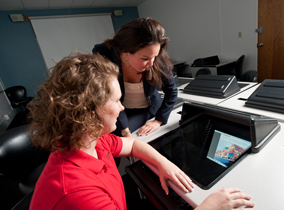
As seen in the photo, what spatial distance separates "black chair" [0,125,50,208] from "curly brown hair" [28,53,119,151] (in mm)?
579

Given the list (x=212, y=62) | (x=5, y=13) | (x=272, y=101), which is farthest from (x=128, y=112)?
(x=5, y=13)

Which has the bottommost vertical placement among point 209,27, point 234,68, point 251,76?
point 234,68

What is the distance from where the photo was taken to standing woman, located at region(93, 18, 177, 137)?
92 cm

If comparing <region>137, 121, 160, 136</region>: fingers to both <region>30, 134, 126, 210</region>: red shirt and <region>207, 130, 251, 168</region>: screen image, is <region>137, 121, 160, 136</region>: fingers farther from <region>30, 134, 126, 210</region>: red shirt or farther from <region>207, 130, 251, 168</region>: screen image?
<region>30, 134, 126, 210</region>: red shirt

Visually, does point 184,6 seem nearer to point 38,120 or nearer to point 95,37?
point 95,37

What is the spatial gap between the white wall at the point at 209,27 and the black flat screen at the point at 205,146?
123 inches

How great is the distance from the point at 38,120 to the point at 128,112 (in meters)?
0.88

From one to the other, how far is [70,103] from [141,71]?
28.5 inches

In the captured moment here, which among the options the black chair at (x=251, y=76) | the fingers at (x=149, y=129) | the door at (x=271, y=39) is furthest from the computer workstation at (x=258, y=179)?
the door at (x=271, y=39)

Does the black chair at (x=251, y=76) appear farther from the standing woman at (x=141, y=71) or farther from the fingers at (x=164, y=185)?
the fingers at (x=164, y=185)

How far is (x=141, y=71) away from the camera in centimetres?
113

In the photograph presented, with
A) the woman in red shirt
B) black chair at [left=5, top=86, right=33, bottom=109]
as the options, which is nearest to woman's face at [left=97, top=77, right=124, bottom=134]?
the woman in red shirt

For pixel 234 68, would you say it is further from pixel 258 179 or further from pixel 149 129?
pixel 258 179

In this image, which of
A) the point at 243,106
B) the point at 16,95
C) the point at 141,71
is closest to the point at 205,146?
the point at 243,106
